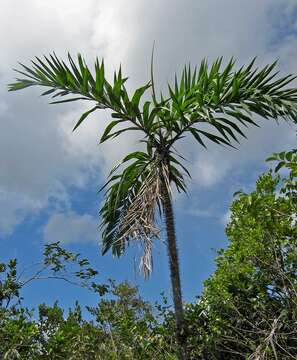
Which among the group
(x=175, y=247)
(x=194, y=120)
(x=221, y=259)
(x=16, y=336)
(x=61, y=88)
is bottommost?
(x=16, y=336)

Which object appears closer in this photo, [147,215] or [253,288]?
[147,215]

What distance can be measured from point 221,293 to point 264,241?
3.56 ft

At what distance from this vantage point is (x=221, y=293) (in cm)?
836

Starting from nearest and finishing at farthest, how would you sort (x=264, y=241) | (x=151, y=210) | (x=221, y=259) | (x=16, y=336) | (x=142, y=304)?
(x=16, y=336)
(x=151, y=210)
(x=264, y=241)
(x=221, y=259)
(x=142, y=304)

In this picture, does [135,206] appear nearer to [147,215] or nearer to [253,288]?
[147,215]

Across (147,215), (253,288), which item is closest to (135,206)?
(147,215)

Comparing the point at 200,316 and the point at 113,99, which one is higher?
the point at 113,99

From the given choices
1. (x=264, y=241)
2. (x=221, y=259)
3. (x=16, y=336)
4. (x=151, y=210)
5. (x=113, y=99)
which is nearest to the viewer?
(x=16, y=336)

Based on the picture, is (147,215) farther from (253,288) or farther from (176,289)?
(253,288)

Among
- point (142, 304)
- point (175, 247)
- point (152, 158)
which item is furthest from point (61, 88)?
point (142, 304)

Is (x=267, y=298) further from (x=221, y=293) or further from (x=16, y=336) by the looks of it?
(x=16, y=336)

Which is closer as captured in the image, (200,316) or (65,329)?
(65,329)

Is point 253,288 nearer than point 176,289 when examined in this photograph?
No

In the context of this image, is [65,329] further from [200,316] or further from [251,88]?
[251,88]
